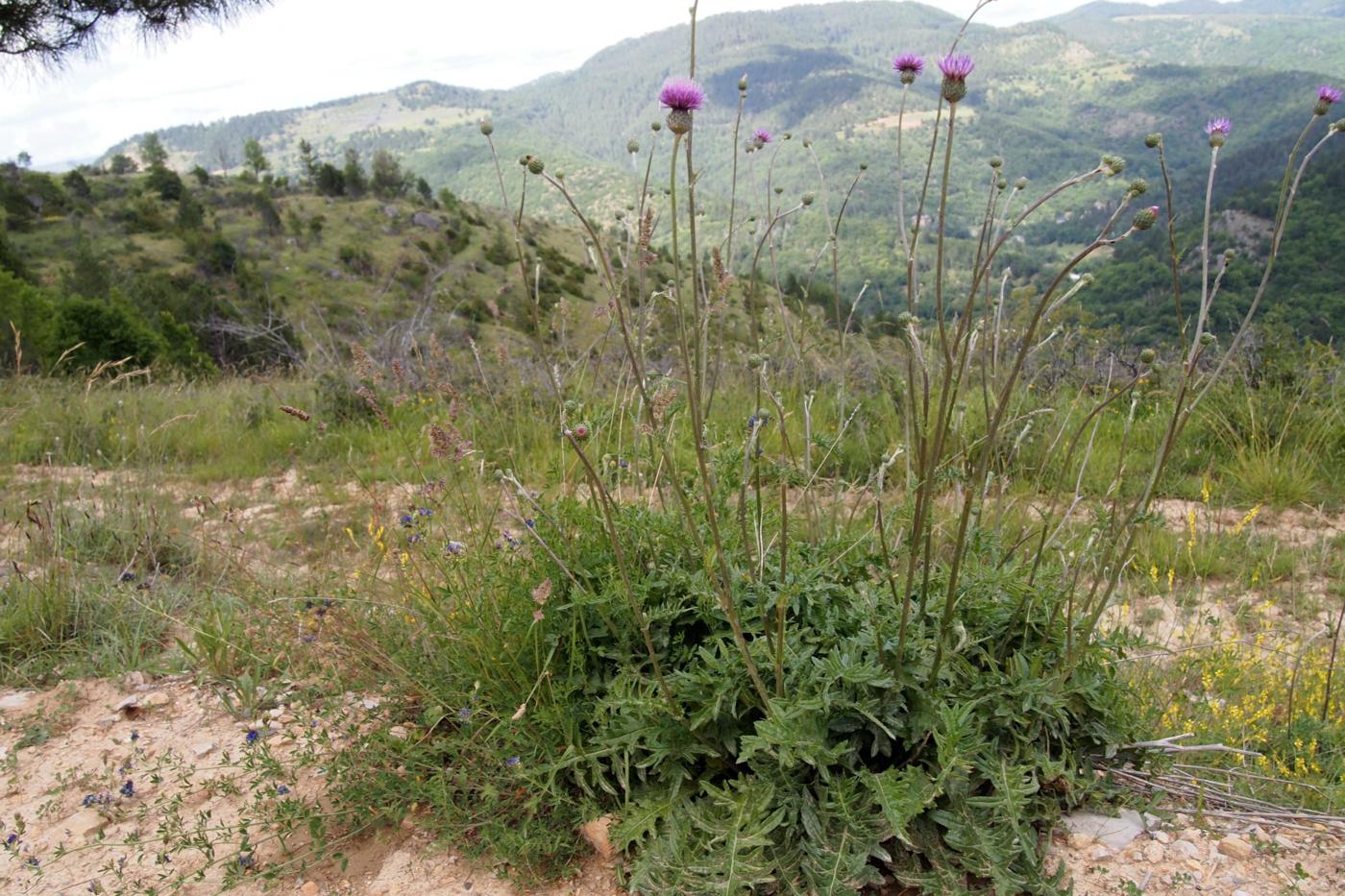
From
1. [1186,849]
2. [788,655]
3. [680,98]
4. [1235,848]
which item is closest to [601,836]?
[788,655]

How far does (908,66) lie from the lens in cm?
153

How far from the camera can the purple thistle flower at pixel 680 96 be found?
1.26 metres

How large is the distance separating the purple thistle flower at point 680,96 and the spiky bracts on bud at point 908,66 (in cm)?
45

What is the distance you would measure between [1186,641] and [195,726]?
11.7 ft

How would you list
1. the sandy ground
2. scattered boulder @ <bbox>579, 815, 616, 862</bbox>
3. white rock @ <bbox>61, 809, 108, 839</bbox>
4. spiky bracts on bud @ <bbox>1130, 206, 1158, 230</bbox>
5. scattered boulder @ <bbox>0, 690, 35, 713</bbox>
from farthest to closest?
scattered boulder @ <bbox>0, 690, 35, 713</bbox>, white rock @ <bbox>61, 809, 108, 839</bbox>, scattered boulder @ <bbox>579, 815, 616, 862</bbox>, the sandy ground, spiky bracts on bud @ <bbox>1130, 206, 1158, 230</bbox>

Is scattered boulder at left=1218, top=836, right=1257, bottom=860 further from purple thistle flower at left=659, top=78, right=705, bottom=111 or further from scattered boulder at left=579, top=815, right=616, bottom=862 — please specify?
purple thistle flower at left=659, top=78, right=705, bottom=111

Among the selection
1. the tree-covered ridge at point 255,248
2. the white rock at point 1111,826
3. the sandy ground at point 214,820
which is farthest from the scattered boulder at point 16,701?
the tree-covered ridge at point 255,248

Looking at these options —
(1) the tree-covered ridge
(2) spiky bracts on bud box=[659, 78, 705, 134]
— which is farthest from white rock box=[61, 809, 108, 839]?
(1) the tree-covered ridge

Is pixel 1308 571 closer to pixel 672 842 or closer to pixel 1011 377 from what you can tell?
pixel 1011 377

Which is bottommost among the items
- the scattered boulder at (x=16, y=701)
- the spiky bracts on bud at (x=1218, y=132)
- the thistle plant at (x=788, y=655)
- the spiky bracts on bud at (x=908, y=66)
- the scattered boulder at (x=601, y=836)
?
the scattered boulder at (x=16, y=701)

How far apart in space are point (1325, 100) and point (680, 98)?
1.28 meters

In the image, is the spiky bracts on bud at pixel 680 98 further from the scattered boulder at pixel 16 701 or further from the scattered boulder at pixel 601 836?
the scattered boulder at pixel 16 701

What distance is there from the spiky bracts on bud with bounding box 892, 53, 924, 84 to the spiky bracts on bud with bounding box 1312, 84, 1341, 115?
29.3 inches

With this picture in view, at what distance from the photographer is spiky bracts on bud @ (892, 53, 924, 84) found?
149 cm
